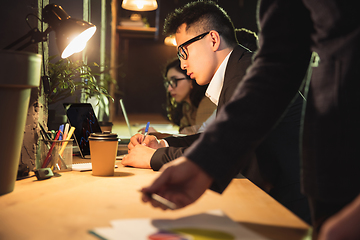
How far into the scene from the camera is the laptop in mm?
Result: 1329

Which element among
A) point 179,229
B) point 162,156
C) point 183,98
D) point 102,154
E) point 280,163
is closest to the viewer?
point 179,229

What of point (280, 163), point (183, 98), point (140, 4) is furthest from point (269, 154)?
point (140, 4)

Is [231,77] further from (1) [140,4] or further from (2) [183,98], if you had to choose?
(1) [140,4]

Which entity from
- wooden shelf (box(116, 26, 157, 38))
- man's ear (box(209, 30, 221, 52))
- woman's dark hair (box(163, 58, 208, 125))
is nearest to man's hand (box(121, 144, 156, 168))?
man's ear (box(209, 30, 221, 52))

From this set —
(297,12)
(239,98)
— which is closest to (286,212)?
(239,98)

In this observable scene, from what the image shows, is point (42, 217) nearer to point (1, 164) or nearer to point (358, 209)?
point (1, 164)

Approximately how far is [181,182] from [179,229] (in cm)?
8

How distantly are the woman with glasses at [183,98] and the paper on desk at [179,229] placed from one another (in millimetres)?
2437

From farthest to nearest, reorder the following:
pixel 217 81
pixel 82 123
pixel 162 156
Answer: pixel 217 81 → pixel 82 123 → pixel 162 156

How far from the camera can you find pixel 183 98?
3.31 metres

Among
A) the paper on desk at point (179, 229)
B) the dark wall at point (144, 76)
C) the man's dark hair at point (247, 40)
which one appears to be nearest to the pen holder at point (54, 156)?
the paper on desk at point (179, 229)

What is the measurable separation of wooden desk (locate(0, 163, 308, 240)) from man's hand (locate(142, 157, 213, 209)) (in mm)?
57

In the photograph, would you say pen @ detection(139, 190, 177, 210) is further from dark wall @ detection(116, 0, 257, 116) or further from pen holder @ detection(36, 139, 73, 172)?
dark wall @ detection(116, 0, 257, 116)

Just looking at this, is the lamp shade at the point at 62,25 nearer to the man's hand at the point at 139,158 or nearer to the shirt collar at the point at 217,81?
the man's hand at the point at 139,158
